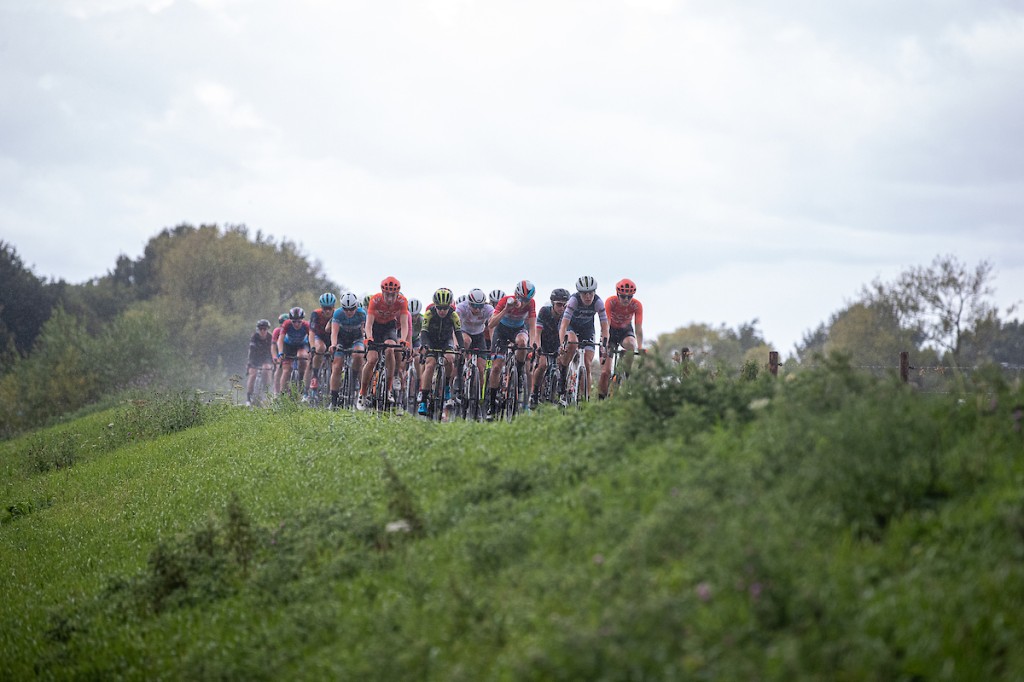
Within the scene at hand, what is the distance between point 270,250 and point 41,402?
3658 cm

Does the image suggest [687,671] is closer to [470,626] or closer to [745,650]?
[745,650]

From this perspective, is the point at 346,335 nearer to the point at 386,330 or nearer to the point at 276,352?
the point at 386,330

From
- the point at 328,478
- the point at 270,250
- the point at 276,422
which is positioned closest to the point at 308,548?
the point at 328,478

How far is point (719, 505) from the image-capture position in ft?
23.3

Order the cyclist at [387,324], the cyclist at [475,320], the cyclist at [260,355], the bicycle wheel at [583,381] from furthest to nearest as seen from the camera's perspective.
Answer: the cyclist at [260,355], the cyclist at [475,320], the cyclist at [387,324], the bicycle wheel at [583,381]

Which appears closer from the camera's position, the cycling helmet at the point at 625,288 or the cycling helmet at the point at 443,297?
the cycling helmet at the point at 625,288

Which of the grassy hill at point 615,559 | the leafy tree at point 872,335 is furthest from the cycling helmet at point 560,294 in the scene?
the leafy tree at point 872,335

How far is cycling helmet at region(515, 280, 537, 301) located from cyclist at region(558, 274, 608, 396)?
1109 millimetres

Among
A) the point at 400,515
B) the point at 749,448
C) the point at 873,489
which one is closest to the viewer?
the point at 873,489

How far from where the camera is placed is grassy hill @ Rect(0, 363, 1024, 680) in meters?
5.73

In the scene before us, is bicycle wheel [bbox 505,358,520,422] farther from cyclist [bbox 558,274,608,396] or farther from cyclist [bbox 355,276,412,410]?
cyclist [bbox 355,276,412,410]

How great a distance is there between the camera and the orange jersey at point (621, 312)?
63.6 feet

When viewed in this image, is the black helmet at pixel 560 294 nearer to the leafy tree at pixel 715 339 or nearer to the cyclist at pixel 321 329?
the cyclist at pixel 321 329

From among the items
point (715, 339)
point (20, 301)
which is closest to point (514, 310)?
point (20, 301)
